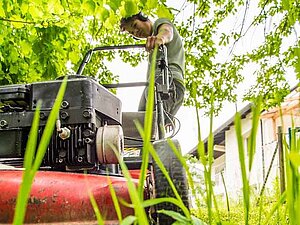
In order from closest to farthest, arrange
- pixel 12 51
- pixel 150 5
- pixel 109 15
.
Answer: pixel 150 5 → pixel 109 15 → pixel 12 51

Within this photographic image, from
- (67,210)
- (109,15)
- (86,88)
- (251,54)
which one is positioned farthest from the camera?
(251,54)

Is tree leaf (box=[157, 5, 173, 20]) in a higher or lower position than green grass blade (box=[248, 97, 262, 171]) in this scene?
higher

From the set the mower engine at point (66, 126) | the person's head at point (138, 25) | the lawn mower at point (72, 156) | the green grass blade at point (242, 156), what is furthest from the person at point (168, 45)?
the green grass blade at point (242, 156)

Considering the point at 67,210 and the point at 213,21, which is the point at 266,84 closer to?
the point at 213,21

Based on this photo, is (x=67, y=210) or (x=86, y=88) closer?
(x=67, y=210)

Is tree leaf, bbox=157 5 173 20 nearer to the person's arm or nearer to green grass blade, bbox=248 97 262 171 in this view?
the person's arm

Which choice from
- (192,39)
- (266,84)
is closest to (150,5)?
(266,84)

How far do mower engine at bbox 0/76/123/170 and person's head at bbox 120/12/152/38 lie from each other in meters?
1.56

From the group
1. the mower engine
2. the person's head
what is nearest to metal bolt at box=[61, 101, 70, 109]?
the mower engine

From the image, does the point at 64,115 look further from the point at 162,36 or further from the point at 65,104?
the point at 162,36

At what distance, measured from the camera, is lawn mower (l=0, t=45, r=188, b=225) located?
5.26 feet

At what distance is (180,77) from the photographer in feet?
11.2

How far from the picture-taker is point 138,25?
347 centimetres

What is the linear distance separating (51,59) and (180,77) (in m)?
1.25
